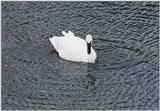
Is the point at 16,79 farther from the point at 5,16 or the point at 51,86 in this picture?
the point at 5,16

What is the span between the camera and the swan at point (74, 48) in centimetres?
1457

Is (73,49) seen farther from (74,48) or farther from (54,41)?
(54,41)

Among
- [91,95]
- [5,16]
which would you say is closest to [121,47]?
[91,95]

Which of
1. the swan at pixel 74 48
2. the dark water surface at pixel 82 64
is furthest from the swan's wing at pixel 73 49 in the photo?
the dark water surface at pixel 82 64

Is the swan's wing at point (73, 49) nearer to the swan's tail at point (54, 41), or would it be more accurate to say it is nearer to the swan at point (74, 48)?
the swan at point (74, 48)

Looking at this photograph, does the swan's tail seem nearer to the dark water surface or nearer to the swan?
the swan

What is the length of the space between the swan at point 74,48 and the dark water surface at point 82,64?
0.49ft

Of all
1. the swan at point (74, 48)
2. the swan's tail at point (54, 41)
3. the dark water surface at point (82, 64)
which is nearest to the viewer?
the dark water surface at point (82, 64)

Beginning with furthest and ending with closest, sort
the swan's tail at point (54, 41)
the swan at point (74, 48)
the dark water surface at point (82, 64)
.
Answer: the swan's tail at point (54, 41)
the swan at point (74, 48)
the dark water surface at point (82, 64)

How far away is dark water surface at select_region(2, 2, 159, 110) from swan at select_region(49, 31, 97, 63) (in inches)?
5.9

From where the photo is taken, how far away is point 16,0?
16.9 meters

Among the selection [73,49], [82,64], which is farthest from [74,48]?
[82,64]

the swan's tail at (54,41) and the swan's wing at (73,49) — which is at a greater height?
the swan's tail at (54,41)

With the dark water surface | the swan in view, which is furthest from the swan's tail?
the dark water surface
